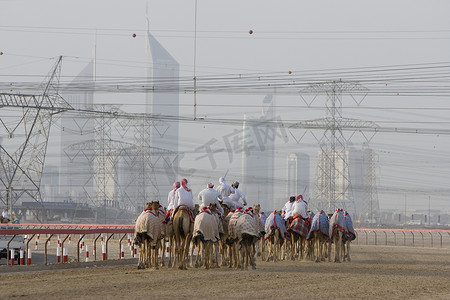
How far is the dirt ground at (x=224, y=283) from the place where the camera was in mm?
16812

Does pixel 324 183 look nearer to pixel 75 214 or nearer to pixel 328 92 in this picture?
pixel 328 92

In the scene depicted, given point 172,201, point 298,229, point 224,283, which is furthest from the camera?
point 298,229

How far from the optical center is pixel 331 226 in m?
31.5

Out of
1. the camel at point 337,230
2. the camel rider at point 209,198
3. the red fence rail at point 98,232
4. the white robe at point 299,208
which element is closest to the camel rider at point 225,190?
the camel rider at point 209,198

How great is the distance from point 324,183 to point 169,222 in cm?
6336

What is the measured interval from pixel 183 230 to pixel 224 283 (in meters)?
4.75

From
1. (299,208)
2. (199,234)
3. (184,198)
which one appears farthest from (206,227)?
(299,208)

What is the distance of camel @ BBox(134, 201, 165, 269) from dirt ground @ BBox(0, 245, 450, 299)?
51cm

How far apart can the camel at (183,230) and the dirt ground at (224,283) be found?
0.48 m

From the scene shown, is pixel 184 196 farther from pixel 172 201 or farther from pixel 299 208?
pixel 299 208

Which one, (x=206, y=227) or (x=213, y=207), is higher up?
(x=213, y=207)

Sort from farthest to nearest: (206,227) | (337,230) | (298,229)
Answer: (337,230)
(298,229)
(206,227)

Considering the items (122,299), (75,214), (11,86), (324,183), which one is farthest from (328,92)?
(122,299)

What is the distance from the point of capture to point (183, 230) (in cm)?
2411
